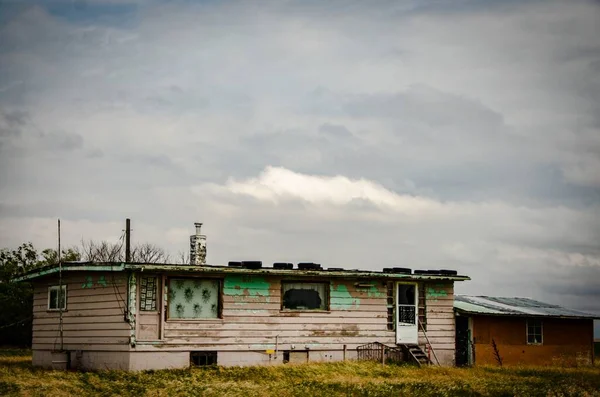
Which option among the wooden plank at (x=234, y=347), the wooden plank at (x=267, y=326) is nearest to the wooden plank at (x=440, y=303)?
the wooden plank at (x=267, y=326)

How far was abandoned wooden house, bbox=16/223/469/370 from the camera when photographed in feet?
91.0

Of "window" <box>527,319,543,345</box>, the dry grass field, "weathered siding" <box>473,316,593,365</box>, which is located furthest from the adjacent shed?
"window" <box>527,319,543,345</box>

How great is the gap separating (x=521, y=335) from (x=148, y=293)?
16266mm

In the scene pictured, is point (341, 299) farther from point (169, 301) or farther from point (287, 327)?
point (169, 301)

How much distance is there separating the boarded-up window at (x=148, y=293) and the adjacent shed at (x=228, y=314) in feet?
0.11

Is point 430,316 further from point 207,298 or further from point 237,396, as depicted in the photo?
point 237,396

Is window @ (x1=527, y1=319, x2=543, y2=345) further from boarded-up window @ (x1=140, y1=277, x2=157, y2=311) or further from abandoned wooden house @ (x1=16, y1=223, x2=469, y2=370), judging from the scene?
boarded-up window @ (x1=140, y1=277, x2=157, y2=311)

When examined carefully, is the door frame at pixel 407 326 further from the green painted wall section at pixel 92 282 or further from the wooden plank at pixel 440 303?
the green painted wall section at pixel 92 282

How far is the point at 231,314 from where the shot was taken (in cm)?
2909

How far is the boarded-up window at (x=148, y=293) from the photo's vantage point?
2773cm

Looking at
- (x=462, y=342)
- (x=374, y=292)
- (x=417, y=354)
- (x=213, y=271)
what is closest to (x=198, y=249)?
(x=213, y=271)

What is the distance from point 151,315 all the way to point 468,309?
13.4 meters

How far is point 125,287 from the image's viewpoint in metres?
27.6

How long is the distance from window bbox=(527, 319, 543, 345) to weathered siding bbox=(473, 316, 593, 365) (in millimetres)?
184
